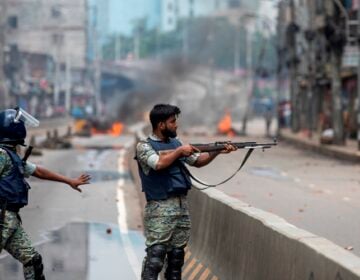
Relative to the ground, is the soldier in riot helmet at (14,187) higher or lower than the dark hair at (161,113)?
lower

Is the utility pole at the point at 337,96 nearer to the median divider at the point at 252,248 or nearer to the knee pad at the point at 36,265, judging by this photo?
the median divider at the point at 252,248

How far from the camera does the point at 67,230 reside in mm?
15523

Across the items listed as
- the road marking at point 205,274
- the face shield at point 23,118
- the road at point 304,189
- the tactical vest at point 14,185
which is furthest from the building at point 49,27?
the tactical vest at point 14,185

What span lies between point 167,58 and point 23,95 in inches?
616

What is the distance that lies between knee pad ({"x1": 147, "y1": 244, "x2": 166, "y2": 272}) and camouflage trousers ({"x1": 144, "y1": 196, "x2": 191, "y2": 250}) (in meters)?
0.03

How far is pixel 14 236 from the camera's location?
809 centimetres

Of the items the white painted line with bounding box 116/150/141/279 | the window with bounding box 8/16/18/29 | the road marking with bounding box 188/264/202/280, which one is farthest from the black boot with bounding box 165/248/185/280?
the window with bounding box 8/16/18/29

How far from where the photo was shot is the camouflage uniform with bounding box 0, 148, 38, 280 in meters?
7.97

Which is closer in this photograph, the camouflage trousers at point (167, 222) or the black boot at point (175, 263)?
the camouflage trousers at point (167, 222)

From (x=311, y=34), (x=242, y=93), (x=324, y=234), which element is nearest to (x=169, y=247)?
(x=324, y=234)

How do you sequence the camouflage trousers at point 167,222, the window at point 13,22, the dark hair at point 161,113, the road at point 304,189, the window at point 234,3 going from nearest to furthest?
the dark hair at point 161,113 < the camouflage trousers at point 167,222 < the road at point 304,189 < the window at point 13,22 < the window at point 234,3

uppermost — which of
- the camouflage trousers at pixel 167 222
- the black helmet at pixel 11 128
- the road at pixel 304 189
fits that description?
the black helmet at pixel 11 128

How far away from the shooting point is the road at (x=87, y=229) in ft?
38.2

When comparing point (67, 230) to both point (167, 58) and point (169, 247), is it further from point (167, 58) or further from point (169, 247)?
point (167, 58)
